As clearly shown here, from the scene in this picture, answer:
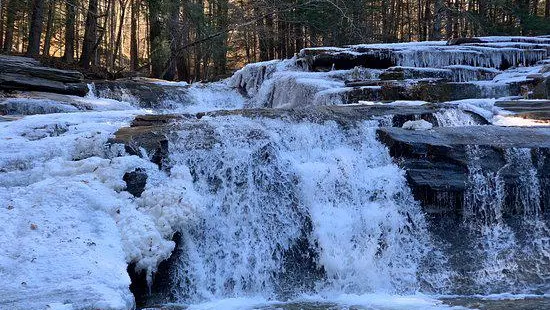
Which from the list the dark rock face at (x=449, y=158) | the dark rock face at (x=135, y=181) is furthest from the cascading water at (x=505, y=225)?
the dark rock face at (x=135, y=181)

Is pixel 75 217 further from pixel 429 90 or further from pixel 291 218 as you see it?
pixel 429 90

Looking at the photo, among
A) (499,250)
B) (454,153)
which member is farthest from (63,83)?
(499,250)

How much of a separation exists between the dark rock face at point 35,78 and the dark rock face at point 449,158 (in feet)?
24.5


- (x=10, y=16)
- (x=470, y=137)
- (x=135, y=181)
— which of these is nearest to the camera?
(x=135, y=181)

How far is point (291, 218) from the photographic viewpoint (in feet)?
21.6

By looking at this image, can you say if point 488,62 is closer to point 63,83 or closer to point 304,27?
point 63,83

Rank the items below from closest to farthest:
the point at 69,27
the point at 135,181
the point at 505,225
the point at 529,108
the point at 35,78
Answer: the point at 135,181, the point at 505,225, the point at 529,108, the point at 35,78, the point at 69,27

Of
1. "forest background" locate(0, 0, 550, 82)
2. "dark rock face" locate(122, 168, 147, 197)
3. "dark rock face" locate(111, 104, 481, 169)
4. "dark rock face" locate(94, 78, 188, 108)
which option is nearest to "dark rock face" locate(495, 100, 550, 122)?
"dark rock face" locate(111, 104, 481, 169)

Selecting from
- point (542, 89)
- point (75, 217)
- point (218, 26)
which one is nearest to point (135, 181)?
point (75, 217)

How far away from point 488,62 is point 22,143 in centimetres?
1206

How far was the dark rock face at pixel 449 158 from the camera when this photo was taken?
697cm

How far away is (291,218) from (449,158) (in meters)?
2.45

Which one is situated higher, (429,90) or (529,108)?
(429,90)

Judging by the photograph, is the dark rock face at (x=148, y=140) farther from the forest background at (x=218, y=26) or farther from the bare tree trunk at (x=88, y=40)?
the bare tree trunk at (x=88, y=40)
